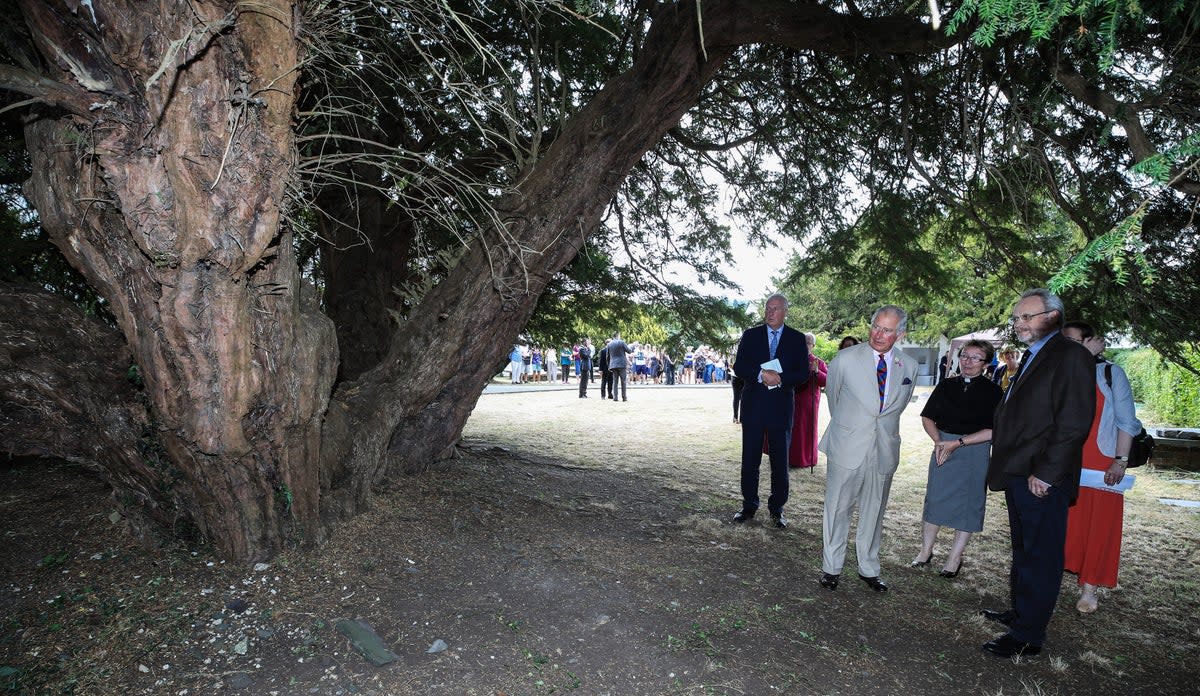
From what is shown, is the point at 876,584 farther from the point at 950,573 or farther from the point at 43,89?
the point at 43,89

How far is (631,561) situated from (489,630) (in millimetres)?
1325

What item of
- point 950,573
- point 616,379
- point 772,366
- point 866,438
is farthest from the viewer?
point 616,379

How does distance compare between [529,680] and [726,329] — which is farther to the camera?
[726,329]

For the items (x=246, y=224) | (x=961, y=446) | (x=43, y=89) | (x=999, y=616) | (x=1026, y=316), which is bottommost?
(x=999, y=616)

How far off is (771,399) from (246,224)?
13.4ft

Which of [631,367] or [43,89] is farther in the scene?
[631,367]

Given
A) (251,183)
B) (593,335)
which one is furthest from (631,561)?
(593,335)

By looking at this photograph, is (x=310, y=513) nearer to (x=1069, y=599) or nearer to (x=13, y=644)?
(x=13, y=644)

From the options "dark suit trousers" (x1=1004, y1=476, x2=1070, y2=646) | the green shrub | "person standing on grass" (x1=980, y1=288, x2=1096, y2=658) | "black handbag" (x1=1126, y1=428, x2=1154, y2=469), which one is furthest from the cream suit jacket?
the green shrub

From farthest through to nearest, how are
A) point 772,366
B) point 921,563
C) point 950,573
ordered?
point 772,366 < point 921,563 < point 950,573

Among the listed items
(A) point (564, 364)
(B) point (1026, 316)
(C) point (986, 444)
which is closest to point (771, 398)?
(C) point (986, 444)

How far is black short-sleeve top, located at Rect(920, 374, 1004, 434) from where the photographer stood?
420 centimetres

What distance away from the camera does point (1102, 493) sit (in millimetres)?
3924

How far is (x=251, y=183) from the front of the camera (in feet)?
8.98
